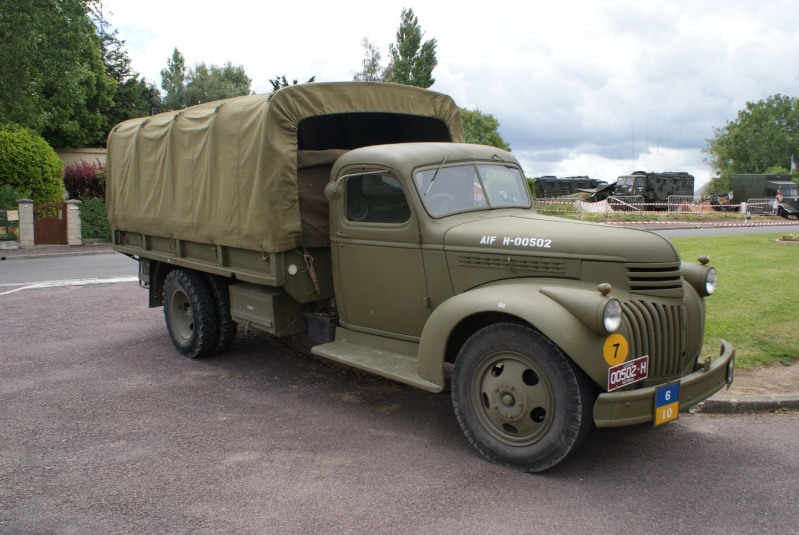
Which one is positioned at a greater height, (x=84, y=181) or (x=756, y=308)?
(x=84, y=181)

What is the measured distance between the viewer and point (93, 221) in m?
23.1

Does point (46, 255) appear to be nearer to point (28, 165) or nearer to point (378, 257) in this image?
point (28, 165)

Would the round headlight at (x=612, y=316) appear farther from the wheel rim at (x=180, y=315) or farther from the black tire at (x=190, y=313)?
the wheel rim at (x=180, y=315)

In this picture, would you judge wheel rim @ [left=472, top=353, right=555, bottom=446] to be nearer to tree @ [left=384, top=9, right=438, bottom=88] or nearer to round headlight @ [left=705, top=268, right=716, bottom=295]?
round headlight @ [left=705, top=268, right=716, bottom=295]

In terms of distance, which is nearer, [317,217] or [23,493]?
[23,493]

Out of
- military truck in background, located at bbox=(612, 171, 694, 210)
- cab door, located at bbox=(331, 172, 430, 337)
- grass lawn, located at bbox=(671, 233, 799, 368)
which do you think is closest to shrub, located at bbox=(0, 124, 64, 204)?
cab door, located at bbox=(331, 172, 430, 337)

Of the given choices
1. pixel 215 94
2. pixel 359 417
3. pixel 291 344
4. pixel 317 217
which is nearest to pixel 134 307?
pixel 291 344

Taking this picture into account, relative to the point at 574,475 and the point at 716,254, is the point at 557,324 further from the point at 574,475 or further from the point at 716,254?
the point at 716,254

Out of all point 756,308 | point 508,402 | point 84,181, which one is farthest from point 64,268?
point 84,181

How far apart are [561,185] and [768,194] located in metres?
12.0

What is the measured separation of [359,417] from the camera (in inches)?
210

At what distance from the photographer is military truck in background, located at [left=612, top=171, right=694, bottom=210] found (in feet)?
114

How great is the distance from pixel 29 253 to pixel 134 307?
1206 cm

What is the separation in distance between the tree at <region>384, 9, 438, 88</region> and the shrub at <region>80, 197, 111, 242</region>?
18790 millimetres
